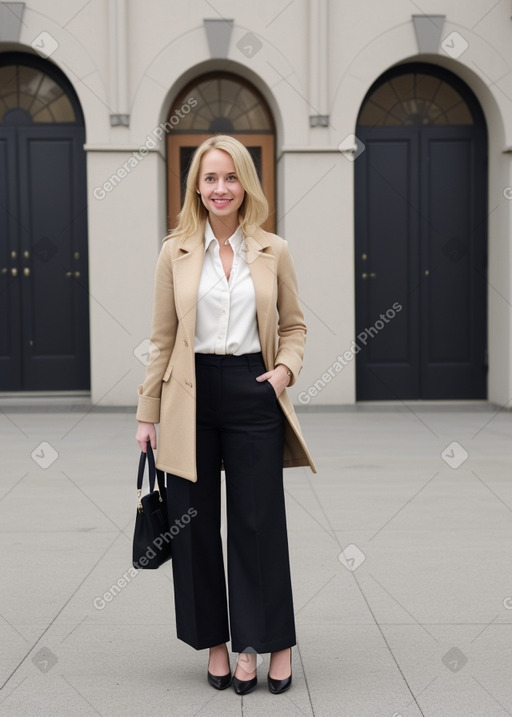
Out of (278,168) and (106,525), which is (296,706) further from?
(278,168)

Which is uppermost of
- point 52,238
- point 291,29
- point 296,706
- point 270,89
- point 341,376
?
point 291,29

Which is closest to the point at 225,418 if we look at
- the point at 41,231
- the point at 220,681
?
the point at 220,681

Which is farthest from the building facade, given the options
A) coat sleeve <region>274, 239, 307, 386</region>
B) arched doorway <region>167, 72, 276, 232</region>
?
coat sleeve <region>274, 239, 307, 386</region>

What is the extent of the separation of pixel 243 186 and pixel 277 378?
0.67 metres

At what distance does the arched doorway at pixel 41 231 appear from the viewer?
11.0 m

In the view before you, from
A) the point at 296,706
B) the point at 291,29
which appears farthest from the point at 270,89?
the point at 296,706

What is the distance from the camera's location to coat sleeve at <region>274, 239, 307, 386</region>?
3285mm

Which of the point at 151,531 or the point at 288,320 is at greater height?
the point at 288,320

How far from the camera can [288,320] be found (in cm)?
338

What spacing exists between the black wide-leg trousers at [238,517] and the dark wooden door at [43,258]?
8.18m

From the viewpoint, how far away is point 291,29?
10.6m

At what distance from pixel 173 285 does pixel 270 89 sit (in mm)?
7897

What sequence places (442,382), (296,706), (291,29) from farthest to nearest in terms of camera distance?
(442,382)
(291,29)
(296,706)

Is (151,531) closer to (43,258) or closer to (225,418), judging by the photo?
(225,418)
